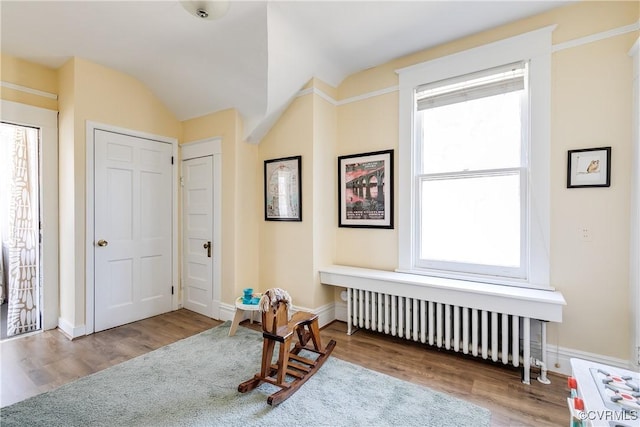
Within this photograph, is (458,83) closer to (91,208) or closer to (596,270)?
(596,270)

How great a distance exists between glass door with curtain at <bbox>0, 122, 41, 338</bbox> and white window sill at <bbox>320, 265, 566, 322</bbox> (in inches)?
120

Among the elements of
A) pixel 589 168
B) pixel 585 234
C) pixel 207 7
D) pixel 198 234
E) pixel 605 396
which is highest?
pixel 207 7

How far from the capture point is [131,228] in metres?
3.27

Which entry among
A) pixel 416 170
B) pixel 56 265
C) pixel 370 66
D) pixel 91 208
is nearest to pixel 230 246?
pixel 91 208

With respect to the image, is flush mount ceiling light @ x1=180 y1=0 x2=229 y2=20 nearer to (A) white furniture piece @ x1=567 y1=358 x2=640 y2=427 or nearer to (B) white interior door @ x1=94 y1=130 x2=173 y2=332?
(B) white interior door @ x1=94 y1=130 x2=173 y2=332

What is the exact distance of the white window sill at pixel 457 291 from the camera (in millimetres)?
2029

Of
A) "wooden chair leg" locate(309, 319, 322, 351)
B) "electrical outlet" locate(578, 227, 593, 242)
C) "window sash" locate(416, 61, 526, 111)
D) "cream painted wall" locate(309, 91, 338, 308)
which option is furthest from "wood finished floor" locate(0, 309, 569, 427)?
"window sash" locate(416, 61, 526, 111)

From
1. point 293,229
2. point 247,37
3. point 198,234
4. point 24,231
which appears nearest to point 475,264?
point 293,229

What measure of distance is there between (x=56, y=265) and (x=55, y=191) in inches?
30.6

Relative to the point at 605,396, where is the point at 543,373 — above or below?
below

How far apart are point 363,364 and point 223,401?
1.09 metres

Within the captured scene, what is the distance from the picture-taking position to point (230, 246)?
10.7ft

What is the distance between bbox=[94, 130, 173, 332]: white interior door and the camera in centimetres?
302

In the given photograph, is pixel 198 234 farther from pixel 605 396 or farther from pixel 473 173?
pixel 605 396
